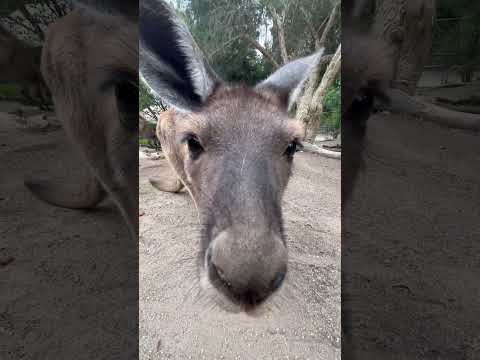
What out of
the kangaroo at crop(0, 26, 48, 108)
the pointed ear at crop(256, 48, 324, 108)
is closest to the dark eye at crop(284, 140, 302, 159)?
the pointed ear at crop(256, 48, 324, 108)

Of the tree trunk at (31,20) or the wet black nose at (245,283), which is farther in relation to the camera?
the tree trunk at (31,20)

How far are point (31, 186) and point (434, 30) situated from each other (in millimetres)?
1979

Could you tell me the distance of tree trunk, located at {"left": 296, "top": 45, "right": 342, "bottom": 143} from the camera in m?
1.38

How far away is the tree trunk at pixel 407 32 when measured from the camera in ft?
4.82

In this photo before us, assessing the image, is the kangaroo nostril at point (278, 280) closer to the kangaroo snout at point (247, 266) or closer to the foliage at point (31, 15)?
the kangaroo snout at point (247, 266)

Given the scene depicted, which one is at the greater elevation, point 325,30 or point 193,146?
point 325,30

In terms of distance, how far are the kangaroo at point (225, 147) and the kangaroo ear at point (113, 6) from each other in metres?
0.15

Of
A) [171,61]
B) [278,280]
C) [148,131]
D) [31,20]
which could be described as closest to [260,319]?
[278,280]

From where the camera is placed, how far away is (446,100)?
1527 millimetres

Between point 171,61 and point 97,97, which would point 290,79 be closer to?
point 171,61

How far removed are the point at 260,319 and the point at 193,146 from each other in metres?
0.77

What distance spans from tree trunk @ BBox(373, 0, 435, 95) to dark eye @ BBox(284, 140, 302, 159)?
2.04 ft

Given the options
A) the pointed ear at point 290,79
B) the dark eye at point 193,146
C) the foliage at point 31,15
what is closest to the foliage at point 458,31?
the pointed ear at point 290,79

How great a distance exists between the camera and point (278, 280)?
3.67ft
